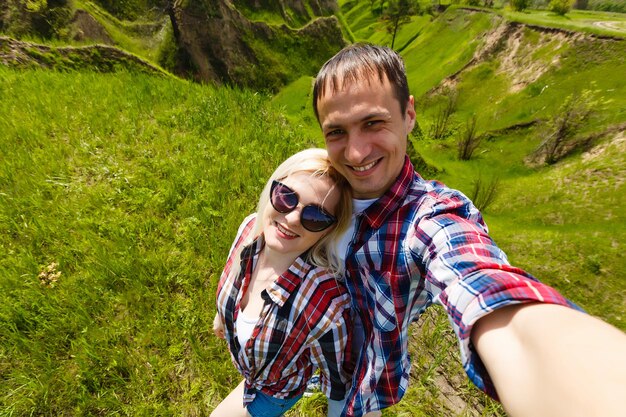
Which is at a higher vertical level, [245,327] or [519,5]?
[519,5]

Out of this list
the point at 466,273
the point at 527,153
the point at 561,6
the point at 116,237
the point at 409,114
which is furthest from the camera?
the point at 561,6

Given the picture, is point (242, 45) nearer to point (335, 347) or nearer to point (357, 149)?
point (357, 149)

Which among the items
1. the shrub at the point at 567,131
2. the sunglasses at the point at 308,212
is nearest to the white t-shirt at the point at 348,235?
the sunglasses at the point at 308,212

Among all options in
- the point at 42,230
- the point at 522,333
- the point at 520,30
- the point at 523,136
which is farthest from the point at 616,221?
the point at 520,30

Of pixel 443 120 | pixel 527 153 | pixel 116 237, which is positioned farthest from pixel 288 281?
pixel 443 120

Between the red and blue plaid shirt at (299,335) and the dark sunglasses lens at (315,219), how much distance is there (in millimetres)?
255

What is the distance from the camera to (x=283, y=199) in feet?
6.17

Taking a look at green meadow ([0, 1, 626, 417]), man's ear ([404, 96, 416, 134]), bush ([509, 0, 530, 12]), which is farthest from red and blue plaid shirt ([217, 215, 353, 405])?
bush ([509, 0, 530, 12])

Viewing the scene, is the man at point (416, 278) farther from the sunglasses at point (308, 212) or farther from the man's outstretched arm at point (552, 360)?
the sunglasses at point (308, 212)

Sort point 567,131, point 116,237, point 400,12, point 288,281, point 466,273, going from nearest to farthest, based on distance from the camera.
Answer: point 466,273 < point 288,281 < point 116,237 < point 567,131 < point 400,12

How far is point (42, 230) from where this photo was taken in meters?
3.39

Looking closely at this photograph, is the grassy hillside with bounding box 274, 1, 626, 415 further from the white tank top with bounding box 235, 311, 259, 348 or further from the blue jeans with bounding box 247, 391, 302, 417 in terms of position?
the white tank top with bounding box 235, 311, 259, 348

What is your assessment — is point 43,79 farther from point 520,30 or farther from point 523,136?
point 520,30

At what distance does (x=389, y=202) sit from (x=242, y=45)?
13.1 metres
